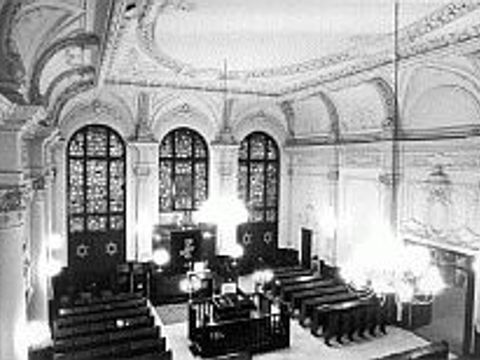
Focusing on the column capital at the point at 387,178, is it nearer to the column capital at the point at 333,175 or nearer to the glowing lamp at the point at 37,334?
the column capital at the point at 333,175

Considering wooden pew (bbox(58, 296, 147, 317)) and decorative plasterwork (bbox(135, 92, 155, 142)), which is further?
decorative plasterwork (bbox(135, 92, 155, 142))

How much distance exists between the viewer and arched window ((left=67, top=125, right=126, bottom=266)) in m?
15.2

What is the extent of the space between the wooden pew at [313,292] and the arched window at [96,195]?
6231 millimetres

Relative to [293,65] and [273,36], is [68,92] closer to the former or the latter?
[273,36]

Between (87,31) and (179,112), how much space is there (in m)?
9.28

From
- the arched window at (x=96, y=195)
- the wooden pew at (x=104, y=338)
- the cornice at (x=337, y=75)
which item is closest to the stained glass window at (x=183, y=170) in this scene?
the arched window at (x=96, y=195)

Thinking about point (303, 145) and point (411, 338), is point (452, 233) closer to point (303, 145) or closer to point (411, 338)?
point (411, 338)

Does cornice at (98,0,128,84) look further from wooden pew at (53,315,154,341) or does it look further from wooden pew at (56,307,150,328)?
wooden pew at (56,307,150,328)

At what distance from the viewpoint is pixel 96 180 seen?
1549cm

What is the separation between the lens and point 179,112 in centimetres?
1595

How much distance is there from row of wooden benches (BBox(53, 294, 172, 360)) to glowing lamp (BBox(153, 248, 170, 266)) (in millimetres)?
1966

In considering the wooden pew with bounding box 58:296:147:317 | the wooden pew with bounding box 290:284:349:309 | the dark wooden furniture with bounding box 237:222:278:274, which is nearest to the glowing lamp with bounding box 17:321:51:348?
the wooden pew with bounding box 58:296:147:317

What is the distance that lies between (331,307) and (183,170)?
7.39 m

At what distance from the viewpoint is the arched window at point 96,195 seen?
15.2m
